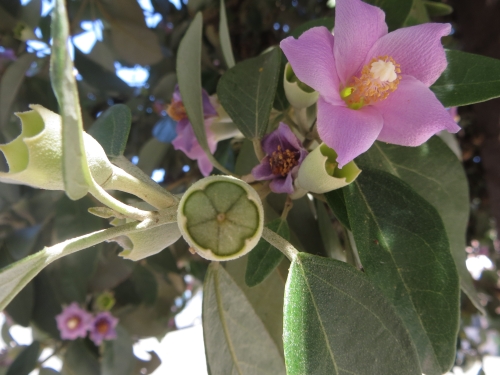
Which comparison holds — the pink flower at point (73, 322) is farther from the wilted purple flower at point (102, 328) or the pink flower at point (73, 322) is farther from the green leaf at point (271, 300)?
the green leaf at point (271, 300)

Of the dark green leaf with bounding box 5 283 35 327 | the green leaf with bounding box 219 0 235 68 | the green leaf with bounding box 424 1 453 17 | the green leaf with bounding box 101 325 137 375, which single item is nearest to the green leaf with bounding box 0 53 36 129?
the dark green leaf with bounding box 5 283 35 327

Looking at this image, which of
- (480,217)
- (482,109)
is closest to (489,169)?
(482,109)

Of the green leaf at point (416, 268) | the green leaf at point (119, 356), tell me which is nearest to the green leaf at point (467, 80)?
the green leaf at point (416, 268)

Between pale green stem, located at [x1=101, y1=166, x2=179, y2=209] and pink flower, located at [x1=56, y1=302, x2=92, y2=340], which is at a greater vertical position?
pale green stem, located at [x1=101, y1=166, x2=179, y2=209]

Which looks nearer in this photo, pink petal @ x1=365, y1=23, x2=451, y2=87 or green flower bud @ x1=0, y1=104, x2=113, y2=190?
green flower bud @ x1=0, y1=104, x2=113, y2=190

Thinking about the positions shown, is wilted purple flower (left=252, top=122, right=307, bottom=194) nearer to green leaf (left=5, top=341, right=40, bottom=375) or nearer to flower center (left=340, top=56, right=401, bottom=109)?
flower center (left=340, top=56, right=401, bottom=109)
